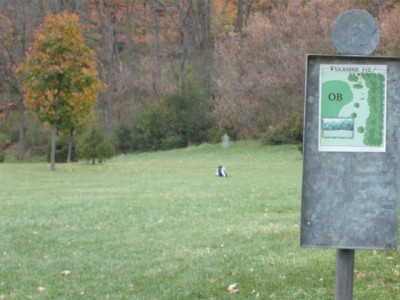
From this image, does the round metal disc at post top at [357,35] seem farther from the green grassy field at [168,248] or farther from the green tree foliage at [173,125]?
the green tree foliage at [173,125]

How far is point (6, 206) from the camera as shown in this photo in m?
18.2

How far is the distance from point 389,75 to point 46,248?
764cm

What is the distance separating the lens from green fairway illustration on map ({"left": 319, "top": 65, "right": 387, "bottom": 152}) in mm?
4531

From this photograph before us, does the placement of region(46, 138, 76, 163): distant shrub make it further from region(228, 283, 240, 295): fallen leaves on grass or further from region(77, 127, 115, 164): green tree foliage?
region(228, 283, 240, 295): fallen leaves on grass

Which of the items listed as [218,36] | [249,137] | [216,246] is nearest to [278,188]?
[216,246]

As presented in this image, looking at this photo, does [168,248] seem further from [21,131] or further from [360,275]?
[21,131]

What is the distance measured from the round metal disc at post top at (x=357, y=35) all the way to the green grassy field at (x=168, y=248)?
280cm

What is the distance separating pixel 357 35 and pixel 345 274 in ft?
4.53

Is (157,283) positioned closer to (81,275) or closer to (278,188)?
(81,275)

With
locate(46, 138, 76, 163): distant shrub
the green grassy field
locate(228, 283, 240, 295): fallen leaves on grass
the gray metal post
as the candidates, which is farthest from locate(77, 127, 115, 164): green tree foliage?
the gray metal post

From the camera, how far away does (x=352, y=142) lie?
180 inches

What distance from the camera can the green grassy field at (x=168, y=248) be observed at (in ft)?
25.1

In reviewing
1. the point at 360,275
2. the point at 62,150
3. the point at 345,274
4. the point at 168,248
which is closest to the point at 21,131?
the point at 62,150

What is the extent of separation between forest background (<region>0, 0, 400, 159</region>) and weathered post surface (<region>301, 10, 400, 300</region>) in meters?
38.8
